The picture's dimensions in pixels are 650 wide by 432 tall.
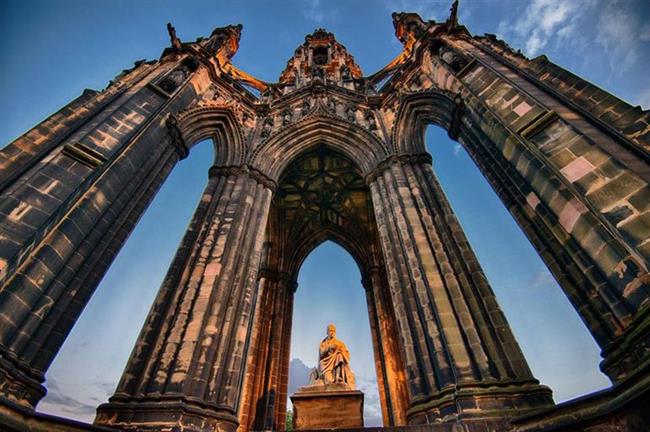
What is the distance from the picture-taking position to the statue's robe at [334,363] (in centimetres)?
853

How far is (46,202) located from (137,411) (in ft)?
12.1

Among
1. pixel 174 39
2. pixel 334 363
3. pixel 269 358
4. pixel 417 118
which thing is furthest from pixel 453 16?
pixel 269 358

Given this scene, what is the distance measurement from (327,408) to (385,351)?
4.84 metres

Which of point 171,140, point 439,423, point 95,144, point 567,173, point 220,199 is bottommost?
point 439,423

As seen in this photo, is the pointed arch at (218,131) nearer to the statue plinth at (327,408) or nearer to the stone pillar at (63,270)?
the stone pillar at (63,270)

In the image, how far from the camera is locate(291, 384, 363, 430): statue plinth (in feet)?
23.3

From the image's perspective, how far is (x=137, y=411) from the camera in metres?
5.34

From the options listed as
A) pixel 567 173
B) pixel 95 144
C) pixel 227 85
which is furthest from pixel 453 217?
pixel 227 85

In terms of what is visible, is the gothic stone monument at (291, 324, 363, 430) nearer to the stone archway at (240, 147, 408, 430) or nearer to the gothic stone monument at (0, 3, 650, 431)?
the gothic stone monument at (0, 3, 650, 431)

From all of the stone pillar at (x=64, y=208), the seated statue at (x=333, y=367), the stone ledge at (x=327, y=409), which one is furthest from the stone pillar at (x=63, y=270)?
the seated statue at (x=333, y=367)

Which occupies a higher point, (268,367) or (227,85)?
(227,85)

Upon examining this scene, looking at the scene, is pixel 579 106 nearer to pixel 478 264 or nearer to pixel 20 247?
pixel 478 264

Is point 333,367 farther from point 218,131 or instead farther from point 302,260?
point 218,131

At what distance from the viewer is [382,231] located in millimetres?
8695
